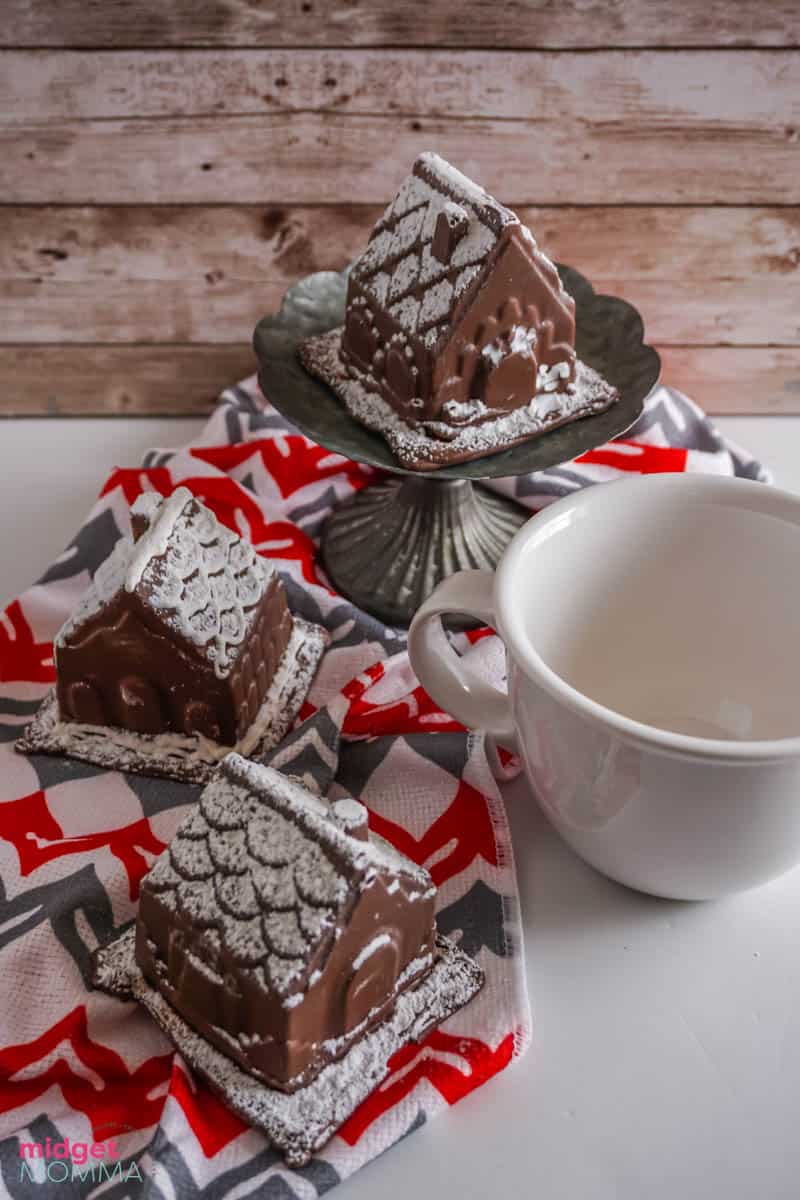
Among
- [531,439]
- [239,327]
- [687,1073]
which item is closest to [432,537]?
[531,439]

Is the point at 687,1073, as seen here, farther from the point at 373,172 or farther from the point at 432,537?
the point at 373,172

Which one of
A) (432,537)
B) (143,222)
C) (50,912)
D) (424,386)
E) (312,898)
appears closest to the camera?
(312,898)

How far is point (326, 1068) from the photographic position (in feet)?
2.14

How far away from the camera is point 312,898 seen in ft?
2.05

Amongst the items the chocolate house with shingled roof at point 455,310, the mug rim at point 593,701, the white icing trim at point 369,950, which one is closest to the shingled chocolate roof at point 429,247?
the chocolate house with shingled roof at point 455,310

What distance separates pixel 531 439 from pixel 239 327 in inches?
16.3

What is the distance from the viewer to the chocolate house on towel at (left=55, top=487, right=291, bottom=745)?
790 millimetres

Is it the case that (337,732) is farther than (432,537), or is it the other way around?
(432,537)

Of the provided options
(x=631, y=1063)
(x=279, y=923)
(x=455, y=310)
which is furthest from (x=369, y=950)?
(x=455, y=310)

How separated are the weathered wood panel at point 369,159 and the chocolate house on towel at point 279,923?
612mm

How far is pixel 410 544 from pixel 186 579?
9.7 inches

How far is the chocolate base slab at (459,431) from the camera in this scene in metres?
0.85

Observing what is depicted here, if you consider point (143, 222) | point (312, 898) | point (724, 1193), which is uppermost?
point (143, 222)

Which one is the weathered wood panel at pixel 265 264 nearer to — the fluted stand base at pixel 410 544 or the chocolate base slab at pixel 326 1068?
the fluted stand base at pixel 410 544
